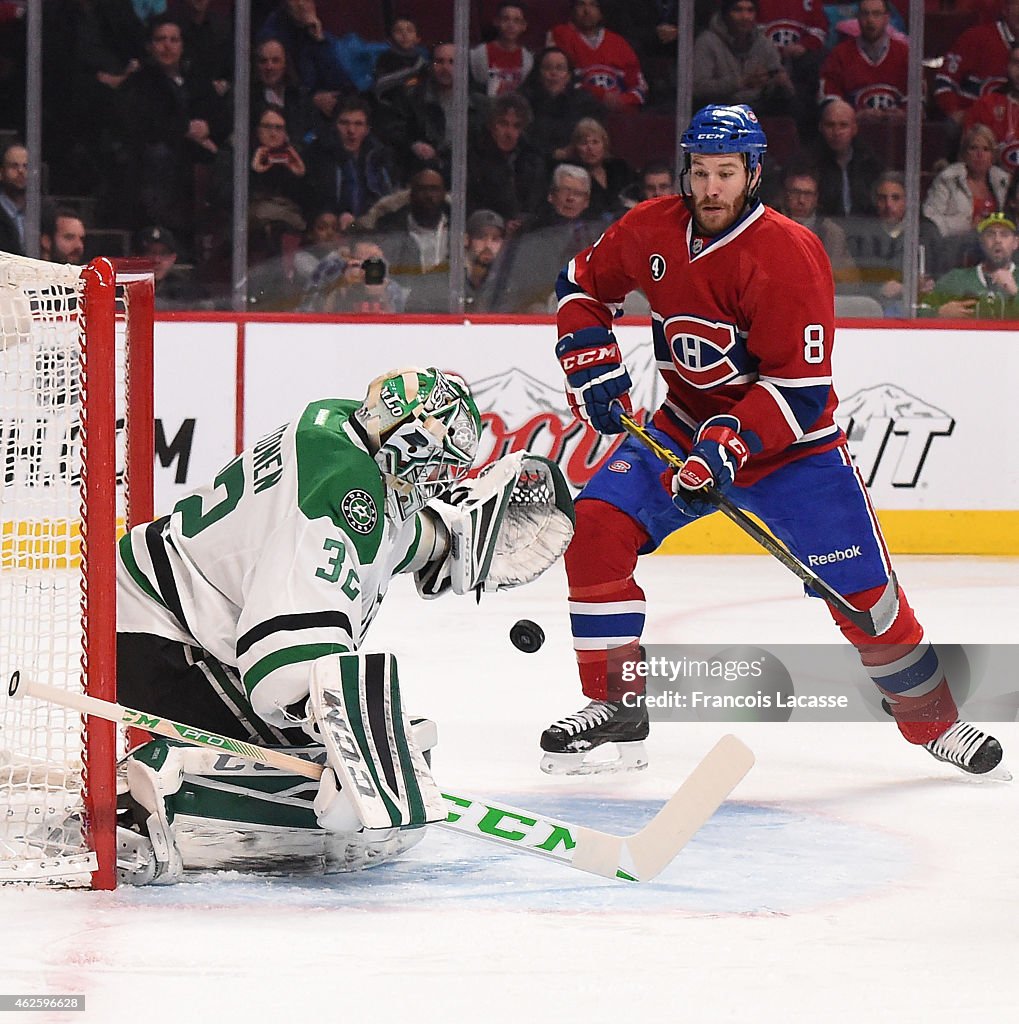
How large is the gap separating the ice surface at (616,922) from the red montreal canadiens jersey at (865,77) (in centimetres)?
341

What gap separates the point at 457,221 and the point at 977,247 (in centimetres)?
173

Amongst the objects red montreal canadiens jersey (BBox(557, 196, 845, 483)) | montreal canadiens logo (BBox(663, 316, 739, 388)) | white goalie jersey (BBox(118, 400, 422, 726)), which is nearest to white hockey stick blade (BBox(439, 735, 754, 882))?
white goalie jersey (BBox(118, 400, 422, 726))

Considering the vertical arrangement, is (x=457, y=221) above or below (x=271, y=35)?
below

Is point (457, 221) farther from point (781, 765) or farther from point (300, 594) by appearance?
point (300, 594)

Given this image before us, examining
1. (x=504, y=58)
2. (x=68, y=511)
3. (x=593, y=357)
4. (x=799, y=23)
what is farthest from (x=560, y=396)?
(x=68, y=511)

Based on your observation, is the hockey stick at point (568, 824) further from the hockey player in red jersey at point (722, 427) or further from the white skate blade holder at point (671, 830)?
the hockey player in red jersey at point (722, 427)

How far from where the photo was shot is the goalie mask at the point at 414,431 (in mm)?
2473

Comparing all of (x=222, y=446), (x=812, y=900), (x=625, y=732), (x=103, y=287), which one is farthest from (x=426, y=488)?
(x=222, y=446)

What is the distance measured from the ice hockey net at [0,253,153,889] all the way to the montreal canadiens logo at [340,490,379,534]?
0.29 metres

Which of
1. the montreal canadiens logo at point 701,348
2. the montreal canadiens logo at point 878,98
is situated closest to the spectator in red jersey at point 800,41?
the montreal canadiens logo at point 878,98

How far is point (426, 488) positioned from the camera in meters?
2.53

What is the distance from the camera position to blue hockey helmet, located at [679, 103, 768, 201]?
3.20 metres

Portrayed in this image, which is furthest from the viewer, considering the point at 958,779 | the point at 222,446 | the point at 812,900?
the point at 222,446

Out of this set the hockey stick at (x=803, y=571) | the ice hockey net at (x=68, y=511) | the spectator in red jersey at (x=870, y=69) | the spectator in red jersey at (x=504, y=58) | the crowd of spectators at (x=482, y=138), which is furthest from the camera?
the spectator in red jersey at (x=870, y=69)
